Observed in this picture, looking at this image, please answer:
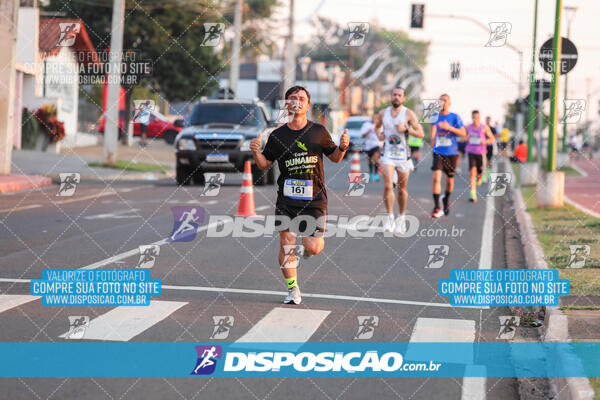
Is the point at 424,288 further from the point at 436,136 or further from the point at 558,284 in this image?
the point at 436,136

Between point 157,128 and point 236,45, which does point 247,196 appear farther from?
point 157,128

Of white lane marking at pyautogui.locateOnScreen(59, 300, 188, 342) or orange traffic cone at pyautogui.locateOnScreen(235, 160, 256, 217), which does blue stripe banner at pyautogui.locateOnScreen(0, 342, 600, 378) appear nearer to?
white lane marking at pyautogui.locateOnScreen(59, 300, 188, 342)

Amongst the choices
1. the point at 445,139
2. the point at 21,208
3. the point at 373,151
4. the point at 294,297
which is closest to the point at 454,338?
the point at 294,297

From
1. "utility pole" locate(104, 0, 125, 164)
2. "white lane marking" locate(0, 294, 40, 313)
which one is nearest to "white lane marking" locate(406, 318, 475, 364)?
"white lane marking" locate(0, 294, 40, 313)

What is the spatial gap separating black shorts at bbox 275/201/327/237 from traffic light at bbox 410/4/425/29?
59.4 feet

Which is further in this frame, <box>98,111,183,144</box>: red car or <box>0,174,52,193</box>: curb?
<box>98,111,183,144</box>: red car

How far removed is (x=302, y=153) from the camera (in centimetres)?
902

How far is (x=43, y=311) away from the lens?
8367mm

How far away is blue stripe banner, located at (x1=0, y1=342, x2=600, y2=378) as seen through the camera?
652 centimetres

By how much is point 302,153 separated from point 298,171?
0.16 metres

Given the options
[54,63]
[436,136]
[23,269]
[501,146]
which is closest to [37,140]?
[54,63]

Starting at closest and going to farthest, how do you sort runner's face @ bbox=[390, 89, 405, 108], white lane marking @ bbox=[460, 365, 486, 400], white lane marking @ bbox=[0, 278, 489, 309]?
white lane marking @ bbox=[460, 365, 486, 400]
white lane marking @ bbox=[0, 278, 489, 309]
runner's face @ bbox=[390, 89, 405, 108]

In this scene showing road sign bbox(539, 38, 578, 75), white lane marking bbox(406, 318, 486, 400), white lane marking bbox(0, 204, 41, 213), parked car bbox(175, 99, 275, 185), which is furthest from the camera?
parked car bbox(175, 99, 275, 185)

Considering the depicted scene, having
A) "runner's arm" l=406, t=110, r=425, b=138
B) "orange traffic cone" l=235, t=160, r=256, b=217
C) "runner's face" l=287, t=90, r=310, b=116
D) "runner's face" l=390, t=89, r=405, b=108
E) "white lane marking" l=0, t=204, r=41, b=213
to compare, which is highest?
"runner's face" l=390, t=89, r=405, b=108
